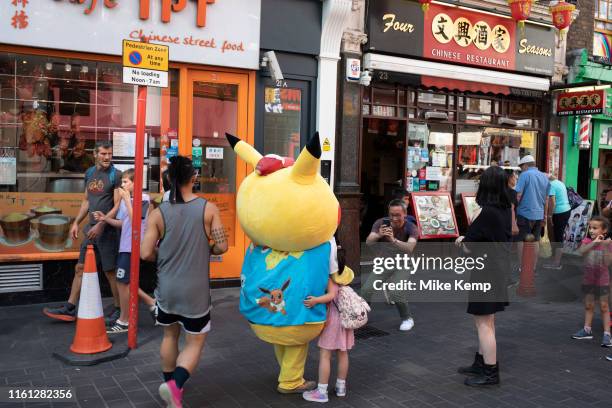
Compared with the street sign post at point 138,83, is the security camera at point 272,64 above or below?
above

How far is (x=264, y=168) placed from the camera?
459cm

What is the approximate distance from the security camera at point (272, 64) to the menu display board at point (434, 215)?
138 inches

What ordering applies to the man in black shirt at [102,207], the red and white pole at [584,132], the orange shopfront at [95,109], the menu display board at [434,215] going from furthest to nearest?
1. the red and white pole at [584,132]
2. the menu display board at [434,215]
3. the orange shopfront at [95,109]
4. the man in black shirt at [102,207]

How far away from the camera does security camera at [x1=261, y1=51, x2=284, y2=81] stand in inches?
332

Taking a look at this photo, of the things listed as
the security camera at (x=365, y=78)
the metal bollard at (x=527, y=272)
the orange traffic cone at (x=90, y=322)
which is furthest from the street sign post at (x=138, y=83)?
the metal bollard at (x=527, y=272)

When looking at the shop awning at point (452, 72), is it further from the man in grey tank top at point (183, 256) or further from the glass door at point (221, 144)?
the man in grey tank top at point (183, 256)

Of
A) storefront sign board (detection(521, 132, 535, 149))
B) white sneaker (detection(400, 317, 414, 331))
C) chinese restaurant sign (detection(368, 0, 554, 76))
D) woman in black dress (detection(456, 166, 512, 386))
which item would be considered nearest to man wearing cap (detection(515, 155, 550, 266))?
chinese restaurant sign (detection(368, 0, 554, 76))

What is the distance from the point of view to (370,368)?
18.2ft

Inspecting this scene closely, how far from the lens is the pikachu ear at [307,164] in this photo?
167 inches

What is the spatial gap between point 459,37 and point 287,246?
299 inches

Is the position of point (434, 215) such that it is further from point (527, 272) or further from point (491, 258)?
point (491, 258)

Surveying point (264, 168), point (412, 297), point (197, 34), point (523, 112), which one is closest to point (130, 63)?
point (264, 168)

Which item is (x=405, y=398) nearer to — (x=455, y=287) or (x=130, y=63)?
(x=130, y=63)

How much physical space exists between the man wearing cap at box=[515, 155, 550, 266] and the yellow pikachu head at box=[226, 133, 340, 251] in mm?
5743
